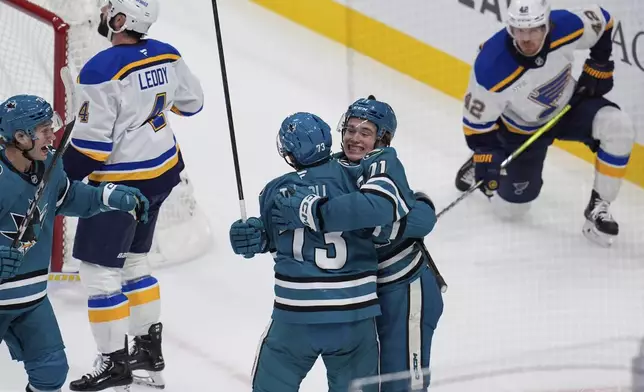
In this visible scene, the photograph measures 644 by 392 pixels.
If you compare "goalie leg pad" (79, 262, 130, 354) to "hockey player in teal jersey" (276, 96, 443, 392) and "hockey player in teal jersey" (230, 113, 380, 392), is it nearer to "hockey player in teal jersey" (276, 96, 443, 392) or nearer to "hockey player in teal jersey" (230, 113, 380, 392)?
"hockey player in teal jersey" (230, 113, 380, 392)

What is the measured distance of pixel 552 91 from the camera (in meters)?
4.45

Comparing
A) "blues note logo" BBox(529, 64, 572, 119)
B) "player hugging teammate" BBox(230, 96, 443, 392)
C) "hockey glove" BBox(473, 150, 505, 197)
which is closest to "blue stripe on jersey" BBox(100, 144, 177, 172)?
"player hugging teammate" BBox(230, 96, 443, 392)

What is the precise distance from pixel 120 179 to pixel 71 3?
98 centimetres

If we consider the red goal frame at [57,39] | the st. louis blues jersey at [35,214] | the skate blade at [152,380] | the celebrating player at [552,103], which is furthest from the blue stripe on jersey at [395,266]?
the celebrating player at [552,103]

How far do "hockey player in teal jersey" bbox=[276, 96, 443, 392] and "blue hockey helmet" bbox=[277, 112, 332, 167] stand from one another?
9 cm

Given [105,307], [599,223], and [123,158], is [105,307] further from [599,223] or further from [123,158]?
[599,223]

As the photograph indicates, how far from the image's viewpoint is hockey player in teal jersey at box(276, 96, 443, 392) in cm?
261

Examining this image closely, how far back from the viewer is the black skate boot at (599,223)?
14.6ft

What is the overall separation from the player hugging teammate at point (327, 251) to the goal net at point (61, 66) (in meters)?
1.52

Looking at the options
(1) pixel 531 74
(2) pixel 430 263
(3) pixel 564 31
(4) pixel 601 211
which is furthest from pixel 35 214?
(4) pixel 601 211

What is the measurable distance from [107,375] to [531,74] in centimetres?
205

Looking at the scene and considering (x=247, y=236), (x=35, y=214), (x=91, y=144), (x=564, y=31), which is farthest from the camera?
(x=564, y=31)

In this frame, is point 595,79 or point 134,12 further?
point 595,79

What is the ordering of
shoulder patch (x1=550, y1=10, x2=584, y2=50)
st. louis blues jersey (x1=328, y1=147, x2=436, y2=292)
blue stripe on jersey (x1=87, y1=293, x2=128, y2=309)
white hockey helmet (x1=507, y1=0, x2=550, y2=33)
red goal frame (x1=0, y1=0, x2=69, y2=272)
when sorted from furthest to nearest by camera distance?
shoulder patch (x1=550, y1=10, x2=584, y2=50)
white hockey helmet (x1=507, y1=0, x2=550, y2=33)
red goal frame (x1=0, y1=0, x2=69, y2=272)
blue stripe on jersey (x1=87, y1=293, x2=128, y2=309)
st. louis blues jersey (x1=328, y1=147, x2=436, y2=292)
